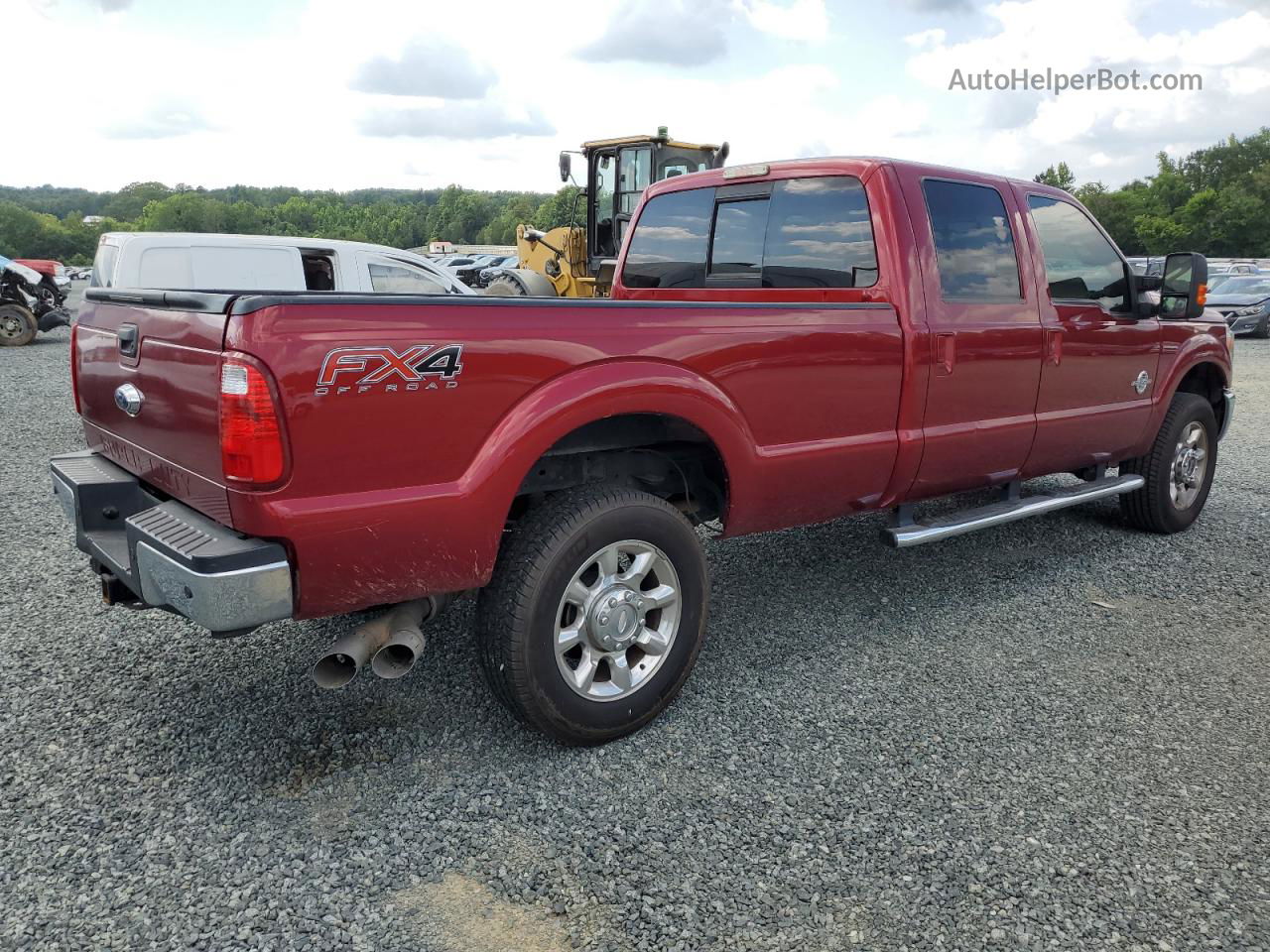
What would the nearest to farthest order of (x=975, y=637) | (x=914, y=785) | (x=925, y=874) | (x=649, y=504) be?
(x=925, y=874), (x=914, y=785), (x=649, y=504), (x=975, y=637)

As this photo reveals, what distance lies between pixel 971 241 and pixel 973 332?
476 mm

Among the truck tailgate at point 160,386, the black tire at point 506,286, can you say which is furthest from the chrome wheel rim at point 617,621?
the black tire at point 506,286

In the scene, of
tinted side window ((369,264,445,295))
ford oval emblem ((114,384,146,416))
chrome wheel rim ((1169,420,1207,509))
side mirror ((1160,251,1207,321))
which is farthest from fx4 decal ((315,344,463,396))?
tinted side window ((369,264,445,295))

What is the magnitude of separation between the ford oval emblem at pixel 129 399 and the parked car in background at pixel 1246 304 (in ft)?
72.3

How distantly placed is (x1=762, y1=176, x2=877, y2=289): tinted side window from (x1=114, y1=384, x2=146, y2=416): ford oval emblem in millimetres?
2674

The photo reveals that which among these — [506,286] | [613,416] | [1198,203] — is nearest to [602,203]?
[506,286]

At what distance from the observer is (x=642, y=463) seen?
360 centimetres

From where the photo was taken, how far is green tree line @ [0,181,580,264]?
355 feet

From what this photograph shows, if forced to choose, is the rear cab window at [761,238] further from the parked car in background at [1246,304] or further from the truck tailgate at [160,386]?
the parked car in background at [1246,304]

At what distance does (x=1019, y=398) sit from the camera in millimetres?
4516

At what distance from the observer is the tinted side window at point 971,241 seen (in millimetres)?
4203

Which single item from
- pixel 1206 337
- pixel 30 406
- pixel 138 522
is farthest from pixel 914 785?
pixel 30 406

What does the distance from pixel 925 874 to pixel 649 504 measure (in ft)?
4.58

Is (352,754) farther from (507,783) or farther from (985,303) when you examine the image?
(985,303)
